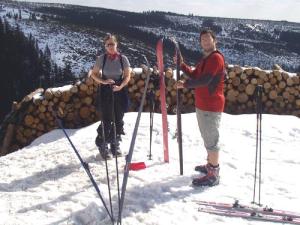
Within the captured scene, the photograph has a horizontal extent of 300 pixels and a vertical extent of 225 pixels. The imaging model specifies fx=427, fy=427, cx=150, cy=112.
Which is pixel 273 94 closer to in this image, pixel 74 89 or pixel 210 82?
pixel 74 89

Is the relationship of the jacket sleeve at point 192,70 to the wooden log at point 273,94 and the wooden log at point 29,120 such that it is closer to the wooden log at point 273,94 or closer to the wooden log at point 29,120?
the wooden log at point 29,120

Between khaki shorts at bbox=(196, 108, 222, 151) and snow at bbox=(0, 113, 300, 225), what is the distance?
22.3 inches

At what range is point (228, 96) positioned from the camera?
1063cm

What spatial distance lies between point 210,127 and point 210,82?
0.58 meters

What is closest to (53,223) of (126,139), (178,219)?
(178,219)

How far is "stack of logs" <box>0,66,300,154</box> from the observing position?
31.6 ft

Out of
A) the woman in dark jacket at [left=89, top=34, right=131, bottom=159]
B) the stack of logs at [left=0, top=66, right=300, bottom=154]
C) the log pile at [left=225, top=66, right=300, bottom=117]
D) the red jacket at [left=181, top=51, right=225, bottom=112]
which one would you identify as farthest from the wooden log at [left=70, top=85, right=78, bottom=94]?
the red jacket at [left=181, top=51, right=225, bottom=112]

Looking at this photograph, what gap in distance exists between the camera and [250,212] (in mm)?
4633

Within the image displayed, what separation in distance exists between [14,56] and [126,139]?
191ft

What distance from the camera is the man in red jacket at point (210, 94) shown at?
16.0 ft

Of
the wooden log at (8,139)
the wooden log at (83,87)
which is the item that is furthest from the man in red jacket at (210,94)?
the wooden log at (8,139)

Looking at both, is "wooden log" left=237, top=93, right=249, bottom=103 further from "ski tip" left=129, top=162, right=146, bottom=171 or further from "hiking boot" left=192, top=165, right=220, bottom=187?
"hiking boot" left=192, top=165, right=220, bottom=187

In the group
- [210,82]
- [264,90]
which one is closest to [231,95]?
[264,90]

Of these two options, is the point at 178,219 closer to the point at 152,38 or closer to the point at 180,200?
the point at 180,200
